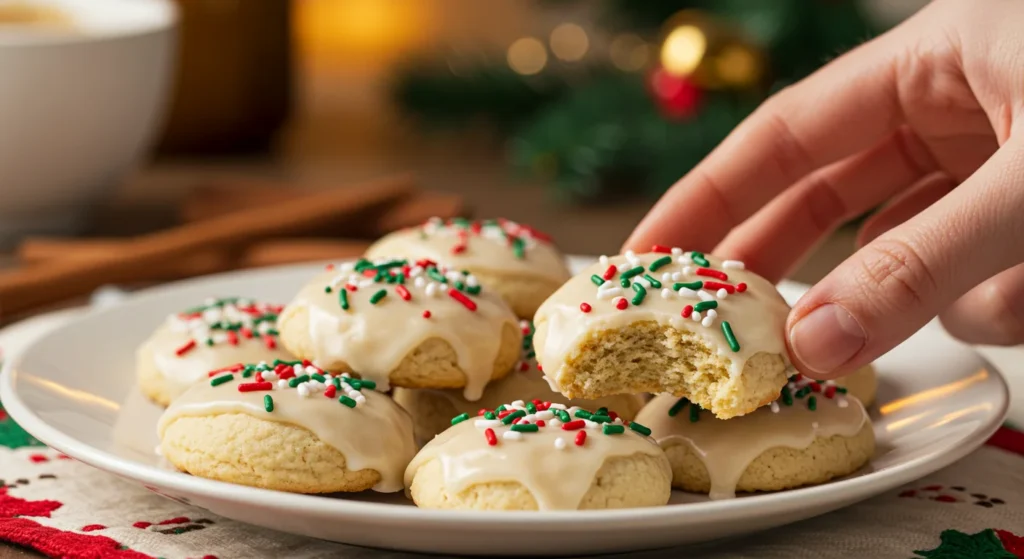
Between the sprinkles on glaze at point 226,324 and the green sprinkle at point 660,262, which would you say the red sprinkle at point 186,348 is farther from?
the green sprinkle at point 660,262

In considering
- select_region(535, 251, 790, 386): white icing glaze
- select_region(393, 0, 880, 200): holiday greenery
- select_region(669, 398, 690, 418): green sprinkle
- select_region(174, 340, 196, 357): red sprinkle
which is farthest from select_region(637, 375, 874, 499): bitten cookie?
select_region(393, 0, 880, 200): holiday greenery

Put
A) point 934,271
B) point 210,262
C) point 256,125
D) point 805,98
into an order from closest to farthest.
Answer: point 934,271 < point 805,98 < point 210,262 < point 256,125

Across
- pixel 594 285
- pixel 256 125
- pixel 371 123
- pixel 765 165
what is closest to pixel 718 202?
pixel 765 165

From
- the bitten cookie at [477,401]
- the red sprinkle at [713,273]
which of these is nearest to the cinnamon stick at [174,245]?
the bitten cookie at [477,401]

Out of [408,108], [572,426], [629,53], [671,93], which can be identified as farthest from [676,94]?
[572,426]

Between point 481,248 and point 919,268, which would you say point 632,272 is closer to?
point 919,268

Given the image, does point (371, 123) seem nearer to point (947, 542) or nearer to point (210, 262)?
point (210, 262)
